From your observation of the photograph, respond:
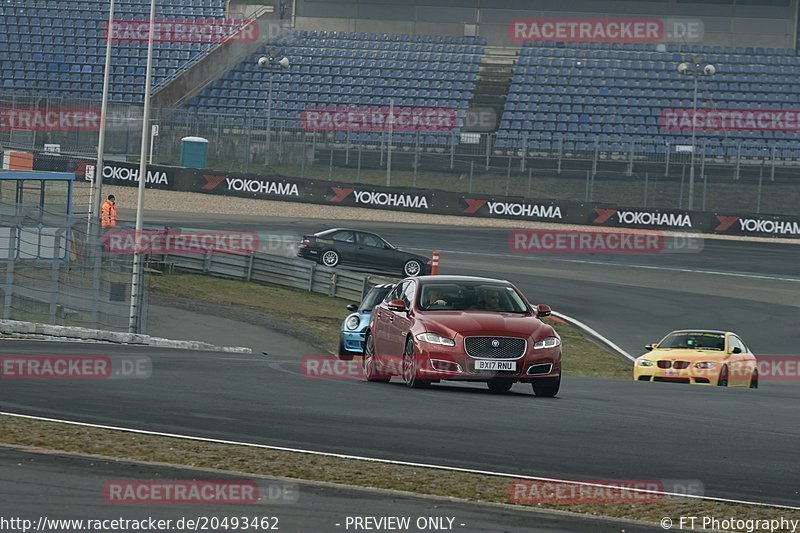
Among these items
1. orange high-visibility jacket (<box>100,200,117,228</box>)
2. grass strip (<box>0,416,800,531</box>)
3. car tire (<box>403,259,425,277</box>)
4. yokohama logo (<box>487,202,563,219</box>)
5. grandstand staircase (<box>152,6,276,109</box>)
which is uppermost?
grandstand staircase (<box>152,6,276,109</box>)

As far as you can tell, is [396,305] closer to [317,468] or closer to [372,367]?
[372,367]

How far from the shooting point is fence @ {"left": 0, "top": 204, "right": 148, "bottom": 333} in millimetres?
22766

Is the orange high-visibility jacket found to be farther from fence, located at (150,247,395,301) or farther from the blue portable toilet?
the blue portable toilet

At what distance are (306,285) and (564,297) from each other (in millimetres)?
7225

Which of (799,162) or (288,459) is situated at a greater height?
(799,162)

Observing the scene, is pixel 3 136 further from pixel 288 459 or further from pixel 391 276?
pixel 288 459

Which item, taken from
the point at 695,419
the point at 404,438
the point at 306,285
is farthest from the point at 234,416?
the point at 306,285

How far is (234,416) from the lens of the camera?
41.3ft

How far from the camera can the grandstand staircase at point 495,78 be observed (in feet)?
195

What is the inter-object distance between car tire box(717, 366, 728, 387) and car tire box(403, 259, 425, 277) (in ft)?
55.5

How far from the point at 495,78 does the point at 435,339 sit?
157 feet

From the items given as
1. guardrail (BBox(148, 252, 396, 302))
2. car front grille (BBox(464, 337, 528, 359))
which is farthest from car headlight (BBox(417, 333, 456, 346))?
guardrail (BBox(148, 252, 396, 302))

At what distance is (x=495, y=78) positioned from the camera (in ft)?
204

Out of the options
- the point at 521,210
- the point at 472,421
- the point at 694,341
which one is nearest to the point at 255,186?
the point at 521,210
